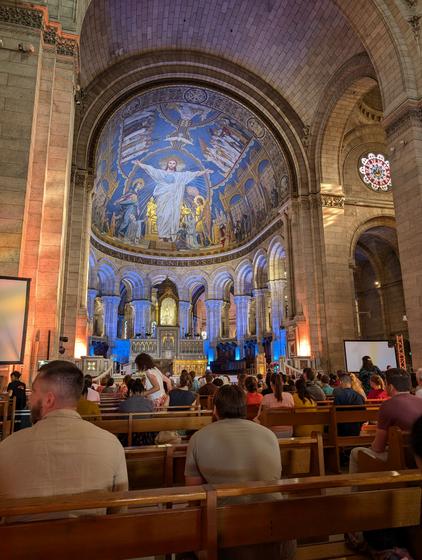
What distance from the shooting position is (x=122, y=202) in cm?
2673

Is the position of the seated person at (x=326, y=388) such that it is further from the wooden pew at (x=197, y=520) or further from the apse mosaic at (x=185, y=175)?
the apse mosaic at (x=185, y=175)

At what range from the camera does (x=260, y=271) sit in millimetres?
26016

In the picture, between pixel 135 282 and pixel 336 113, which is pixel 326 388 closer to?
pixel 336 113

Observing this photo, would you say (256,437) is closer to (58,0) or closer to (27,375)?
(27,375)

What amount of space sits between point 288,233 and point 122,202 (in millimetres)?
12213

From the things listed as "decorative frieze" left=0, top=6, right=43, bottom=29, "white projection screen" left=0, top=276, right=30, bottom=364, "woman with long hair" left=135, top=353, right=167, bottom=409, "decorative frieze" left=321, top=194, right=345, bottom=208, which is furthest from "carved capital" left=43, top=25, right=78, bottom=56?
"decorative frieze" left=321, top=194, right=345, bottom=208

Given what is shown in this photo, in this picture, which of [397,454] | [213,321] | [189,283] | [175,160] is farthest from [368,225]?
[397,454]

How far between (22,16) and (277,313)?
18.5 meters

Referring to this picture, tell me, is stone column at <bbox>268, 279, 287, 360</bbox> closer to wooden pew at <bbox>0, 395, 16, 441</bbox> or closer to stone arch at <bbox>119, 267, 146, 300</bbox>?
stone arch at <bbox>119, 267, 146, 300</bbox>

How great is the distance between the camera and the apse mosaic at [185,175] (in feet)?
70.5

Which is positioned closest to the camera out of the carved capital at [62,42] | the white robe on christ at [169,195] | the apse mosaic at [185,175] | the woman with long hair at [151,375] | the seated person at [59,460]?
the seated person at [59,460]

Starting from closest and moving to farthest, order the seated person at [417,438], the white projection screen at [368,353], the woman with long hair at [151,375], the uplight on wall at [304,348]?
the seated person at [417,438] < the woman with long hair at [151,375] < the white projection screen at [368,353] < the uplight on wall at [304,348]

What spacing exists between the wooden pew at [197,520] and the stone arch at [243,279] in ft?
84.9

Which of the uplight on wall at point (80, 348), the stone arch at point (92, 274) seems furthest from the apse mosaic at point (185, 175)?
the uplight on wall at point (80, 348)
